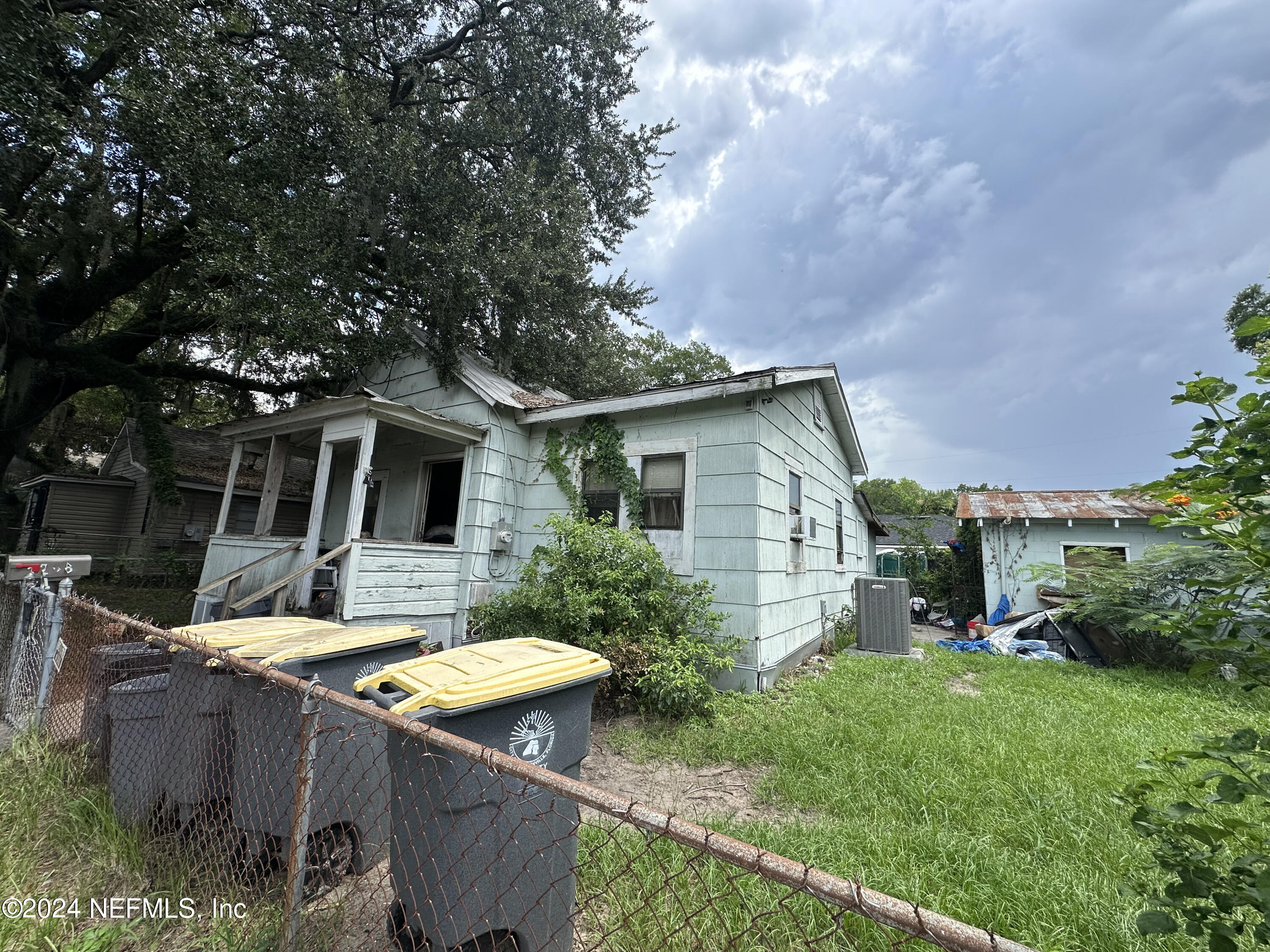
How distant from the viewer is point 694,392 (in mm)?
6062

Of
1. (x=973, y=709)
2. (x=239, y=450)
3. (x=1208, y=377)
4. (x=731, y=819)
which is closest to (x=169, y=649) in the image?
(x=731, y=819)

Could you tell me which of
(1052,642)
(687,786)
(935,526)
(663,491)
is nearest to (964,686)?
(1052,642)

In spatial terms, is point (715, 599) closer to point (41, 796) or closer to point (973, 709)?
point (973, 709)

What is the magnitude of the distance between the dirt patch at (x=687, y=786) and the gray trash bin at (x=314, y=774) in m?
1.37

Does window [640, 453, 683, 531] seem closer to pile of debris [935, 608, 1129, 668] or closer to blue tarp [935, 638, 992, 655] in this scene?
blue tarp [935, 638, 992, 655]

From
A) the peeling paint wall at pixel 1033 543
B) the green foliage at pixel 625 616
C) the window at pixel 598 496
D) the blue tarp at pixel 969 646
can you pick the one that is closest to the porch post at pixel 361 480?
the green foliage at pixel 625 616

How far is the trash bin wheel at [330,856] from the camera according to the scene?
2.24 m

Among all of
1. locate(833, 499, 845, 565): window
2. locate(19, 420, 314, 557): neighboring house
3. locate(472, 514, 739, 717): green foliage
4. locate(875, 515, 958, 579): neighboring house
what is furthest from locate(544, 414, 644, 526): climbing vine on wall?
locate(19, 420, 314, 557): neighboring house

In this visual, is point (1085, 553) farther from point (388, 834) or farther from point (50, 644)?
point (50, 644)

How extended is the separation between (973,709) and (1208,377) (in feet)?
16.1

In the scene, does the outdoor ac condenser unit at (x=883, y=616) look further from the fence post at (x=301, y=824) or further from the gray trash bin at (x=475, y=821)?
the fence post at (x=301, y=824)

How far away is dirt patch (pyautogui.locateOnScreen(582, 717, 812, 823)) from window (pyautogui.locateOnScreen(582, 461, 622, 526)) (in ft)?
10.3

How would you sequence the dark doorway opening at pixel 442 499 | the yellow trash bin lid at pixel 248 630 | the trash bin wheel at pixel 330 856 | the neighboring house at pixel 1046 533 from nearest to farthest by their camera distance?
the trash bin wheel at pixel 330 856, the yellow trash bin lid at pixel 248 630, the dark doorway opening at pixel 442 499, the neighboring house at pixel 1046 533

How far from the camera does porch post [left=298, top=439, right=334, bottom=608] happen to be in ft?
19.6
